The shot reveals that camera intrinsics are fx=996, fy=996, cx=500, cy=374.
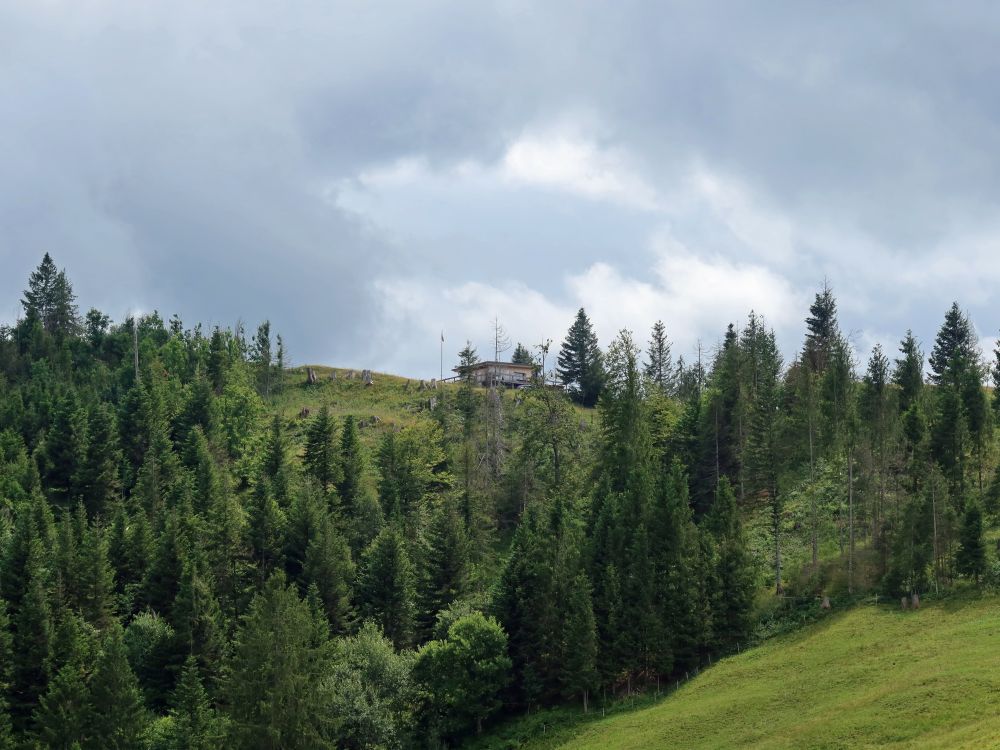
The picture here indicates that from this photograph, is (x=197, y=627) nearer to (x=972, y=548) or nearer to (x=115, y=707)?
(x=115, y=707)

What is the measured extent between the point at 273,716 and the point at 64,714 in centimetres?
1419

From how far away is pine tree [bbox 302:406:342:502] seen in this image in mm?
104375

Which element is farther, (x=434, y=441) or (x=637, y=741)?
(x=434, y=441)

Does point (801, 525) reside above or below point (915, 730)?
above

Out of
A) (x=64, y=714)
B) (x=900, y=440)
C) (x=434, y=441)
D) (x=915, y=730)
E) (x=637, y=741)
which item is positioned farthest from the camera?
(x=434, y=441)

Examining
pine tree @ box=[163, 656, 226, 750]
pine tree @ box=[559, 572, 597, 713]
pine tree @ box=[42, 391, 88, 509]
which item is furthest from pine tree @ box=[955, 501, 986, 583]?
pine tree @ box=[42, 391, 88, 509]

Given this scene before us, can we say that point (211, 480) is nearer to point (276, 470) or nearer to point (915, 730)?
point (276, 470)

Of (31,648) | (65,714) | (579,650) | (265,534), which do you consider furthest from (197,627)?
(579,650)

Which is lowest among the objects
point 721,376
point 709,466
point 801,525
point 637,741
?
point 637,741

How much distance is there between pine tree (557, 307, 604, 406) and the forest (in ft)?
180

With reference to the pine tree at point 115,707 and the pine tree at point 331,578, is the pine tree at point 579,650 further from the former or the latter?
the pine tree at point 115,707

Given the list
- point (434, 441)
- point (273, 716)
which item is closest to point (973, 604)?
point (273, 716)

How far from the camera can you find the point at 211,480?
9656 cm

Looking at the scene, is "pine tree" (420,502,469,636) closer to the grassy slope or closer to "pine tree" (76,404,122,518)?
the grassy slope
